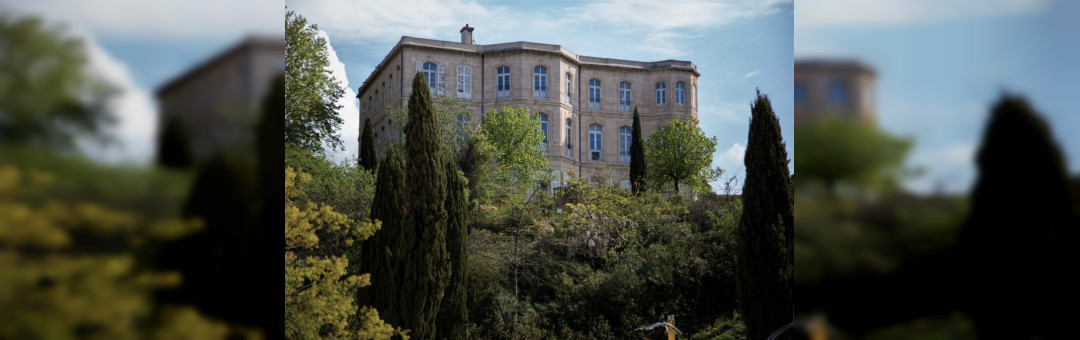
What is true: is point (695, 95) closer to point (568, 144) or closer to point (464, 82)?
point (568, 144)

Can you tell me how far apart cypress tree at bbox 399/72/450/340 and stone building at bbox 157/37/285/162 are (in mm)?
4521

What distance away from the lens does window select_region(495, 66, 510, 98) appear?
7371 mm

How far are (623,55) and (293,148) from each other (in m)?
3.17

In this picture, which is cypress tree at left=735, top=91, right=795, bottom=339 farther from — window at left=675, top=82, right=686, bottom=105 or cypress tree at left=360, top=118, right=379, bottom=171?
cypress tree at left=360, top=118, right=379, bottom=171

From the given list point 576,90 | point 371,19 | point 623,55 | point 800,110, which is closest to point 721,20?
point 623,55

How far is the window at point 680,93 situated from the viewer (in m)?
7.68

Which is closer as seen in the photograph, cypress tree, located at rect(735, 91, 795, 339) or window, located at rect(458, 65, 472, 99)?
cypress tree, located at rect(735, 91, 795, 339)

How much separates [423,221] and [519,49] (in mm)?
1821

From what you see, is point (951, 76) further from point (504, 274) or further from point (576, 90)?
point (504, 274)

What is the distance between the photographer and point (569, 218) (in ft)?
28.6

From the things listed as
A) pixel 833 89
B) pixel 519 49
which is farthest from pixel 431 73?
pixel 833 89

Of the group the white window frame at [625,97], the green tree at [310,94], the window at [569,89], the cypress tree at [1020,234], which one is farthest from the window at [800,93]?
the green tree at [310,94]

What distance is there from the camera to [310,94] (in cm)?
822

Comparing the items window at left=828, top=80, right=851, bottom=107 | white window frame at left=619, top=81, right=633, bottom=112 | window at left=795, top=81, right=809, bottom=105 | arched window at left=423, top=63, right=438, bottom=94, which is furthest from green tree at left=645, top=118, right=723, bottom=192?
window at left=828, top=80, right=851, bottom=107
